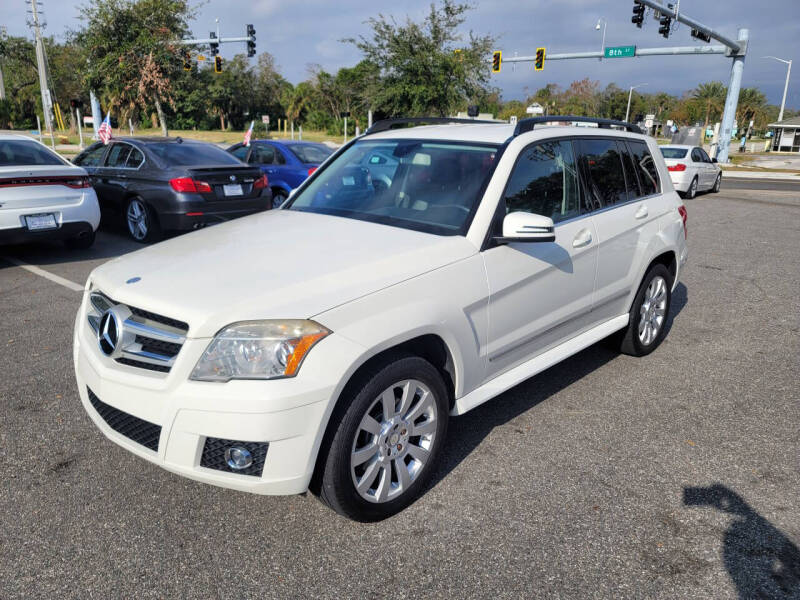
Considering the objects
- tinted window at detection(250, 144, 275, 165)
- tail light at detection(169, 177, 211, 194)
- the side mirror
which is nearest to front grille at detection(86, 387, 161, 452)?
the side mirror

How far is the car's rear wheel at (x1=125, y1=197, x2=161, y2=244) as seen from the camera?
920 cm

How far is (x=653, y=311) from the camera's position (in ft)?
16.7

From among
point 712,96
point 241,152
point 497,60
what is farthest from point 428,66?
point 712,96

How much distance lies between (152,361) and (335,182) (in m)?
2.00

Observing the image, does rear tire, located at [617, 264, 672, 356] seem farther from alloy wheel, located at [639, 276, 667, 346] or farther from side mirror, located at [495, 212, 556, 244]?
side mirror, located at [495, 212, 556, 244]

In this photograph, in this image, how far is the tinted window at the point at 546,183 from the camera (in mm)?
3602

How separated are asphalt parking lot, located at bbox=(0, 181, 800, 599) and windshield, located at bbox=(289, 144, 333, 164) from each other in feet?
24.8

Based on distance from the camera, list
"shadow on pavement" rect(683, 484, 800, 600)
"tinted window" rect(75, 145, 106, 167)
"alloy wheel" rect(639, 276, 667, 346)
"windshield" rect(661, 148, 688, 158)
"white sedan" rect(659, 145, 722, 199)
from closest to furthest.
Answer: "shadow on pavement" rect(683, 484, 800, 600), "alloy wheel" rect(639, 276, 667, 346), "tinted window" rect(75, 145, 106, 167), "white sedan" rect(659, 145, 722, 199), "windshield" rect(661, 148, 688, 158)

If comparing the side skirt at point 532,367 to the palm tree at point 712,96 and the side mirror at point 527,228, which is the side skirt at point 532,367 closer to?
the side mirror at point 527,228

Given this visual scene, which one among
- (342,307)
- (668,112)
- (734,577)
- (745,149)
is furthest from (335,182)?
Answer: (668,112)

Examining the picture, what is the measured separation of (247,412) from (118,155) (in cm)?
874

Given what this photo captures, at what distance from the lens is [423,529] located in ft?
9.50

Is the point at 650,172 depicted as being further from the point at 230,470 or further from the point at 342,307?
the point at 230,470

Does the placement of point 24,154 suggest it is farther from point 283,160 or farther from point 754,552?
point 754,552
